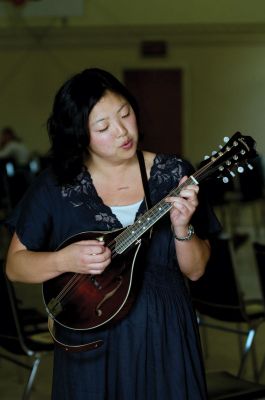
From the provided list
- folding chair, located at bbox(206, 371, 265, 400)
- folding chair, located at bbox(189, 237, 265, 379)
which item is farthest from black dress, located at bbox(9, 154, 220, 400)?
folding chair, located at bbox(189, 237, 265, 379)

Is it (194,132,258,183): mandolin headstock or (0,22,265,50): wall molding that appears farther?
(0,22,265,50): wall molding

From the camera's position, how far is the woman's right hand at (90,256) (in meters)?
2.09

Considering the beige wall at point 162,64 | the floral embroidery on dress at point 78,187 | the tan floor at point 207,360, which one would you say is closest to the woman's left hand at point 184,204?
the floral embroidery on dress at point 78,187

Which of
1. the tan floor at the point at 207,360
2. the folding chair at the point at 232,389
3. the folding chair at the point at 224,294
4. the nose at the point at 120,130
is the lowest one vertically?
the tan floor at the point at 207,360

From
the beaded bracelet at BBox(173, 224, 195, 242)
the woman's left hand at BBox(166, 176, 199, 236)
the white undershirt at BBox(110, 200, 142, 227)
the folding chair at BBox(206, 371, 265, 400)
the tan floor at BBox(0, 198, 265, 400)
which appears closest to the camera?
the woman's left hand at BBox(166, 176, 199, 236)

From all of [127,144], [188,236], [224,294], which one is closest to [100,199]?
[127,144]

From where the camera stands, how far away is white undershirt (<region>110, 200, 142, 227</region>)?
2254 mm

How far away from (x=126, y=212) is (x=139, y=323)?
12.4 inches

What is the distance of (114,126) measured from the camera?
2223 mm

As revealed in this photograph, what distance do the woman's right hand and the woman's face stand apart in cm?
29

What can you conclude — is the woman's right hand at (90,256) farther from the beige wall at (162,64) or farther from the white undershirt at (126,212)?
the beige wall at (162,64)

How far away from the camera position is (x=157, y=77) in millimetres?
13336

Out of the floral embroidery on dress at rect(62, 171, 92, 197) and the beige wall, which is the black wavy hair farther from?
the beige wall

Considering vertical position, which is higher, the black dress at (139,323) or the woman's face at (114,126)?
the woman's face at (114,126)
